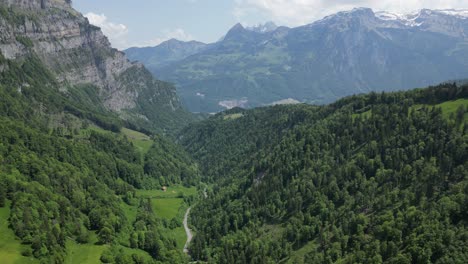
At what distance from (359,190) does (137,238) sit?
102762 mm

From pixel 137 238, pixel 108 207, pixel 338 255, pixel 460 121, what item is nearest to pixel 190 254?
pixel 137 238

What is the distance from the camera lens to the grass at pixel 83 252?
146375mm

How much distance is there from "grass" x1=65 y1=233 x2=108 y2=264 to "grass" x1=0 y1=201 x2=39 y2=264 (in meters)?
15.6

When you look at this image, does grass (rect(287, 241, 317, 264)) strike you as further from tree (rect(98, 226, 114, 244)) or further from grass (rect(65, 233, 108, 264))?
grass (rect(65, 233, 108, 264))

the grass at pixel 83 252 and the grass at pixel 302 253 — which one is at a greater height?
the grass at pixel 83 252

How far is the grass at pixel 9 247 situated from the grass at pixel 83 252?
51.1ft

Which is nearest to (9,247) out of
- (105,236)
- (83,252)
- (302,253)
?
(83,252)

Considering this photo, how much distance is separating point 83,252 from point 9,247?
1016 inches

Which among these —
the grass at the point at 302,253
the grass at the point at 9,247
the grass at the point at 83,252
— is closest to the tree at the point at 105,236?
the grass at the point at 83,252

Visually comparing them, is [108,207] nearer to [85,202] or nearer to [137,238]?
[85,202]

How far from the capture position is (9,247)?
134875 millimetres

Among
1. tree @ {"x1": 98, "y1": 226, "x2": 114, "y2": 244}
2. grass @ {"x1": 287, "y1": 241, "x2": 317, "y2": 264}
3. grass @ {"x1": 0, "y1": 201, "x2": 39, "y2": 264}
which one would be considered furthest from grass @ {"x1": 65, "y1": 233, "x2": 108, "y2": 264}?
grass @ {"x1": 287, "y1": 241, "x2": 317, "y2": 264}

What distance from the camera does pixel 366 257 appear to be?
136 metres

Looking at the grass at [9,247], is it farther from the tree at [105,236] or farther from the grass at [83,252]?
the tree at [105,236]
